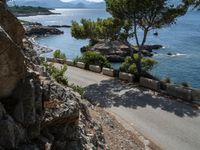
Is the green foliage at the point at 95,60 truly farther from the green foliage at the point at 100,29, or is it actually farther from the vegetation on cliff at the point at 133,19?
the vegetation on cliff at the point at 133,19

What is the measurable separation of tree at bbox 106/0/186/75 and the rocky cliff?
18.3m

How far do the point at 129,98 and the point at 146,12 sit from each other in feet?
27.1

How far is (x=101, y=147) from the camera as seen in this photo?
44.0 ft

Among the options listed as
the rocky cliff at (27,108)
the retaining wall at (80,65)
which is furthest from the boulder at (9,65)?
the retaining wall at (80,65)

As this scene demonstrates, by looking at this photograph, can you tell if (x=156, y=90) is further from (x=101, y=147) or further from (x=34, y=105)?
(x=34, y=105)

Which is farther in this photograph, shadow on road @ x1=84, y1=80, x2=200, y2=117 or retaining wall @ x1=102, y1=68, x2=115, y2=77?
retaining wall @ x1=102, y1=68, x2=115, y2=77

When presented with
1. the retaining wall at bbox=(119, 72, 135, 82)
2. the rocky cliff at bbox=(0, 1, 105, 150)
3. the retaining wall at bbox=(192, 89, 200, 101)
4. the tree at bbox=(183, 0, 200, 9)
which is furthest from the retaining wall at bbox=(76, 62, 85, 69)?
the rocky cliff at bbox=(0, 1, 105, 150)

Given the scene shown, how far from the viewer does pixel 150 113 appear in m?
21.8

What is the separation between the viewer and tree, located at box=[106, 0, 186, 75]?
2927cm

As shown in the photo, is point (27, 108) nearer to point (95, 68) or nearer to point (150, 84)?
point (150, 84)

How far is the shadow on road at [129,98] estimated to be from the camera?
22.6 meters

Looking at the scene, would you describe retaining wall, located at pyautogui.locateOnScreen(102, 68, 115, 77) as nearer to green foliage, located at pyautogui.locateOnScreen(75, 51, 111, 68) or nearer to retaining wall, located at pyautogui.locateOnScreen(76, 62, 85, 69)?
green foliage, located at pyautogui.locateOnScreen(75, 51, 111, 68)

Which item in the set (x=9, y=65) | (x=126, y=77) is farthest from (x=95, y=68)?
(x=9, y=65)

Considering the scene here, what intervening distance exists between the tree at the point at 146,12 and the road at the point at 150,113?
16.4 feet
